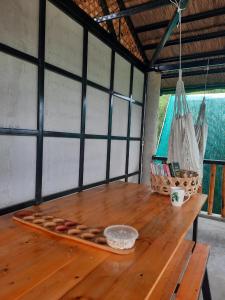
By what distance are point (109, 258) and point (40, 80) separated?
1.19 m

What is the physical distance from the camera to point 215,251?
2.22m

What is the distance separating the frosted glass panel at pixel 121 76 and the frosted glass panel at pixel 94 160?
0.66 m

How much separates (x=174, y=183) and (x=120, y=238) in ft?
2.71

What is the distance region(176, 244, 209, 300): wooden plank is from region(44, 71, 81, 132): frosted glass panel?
1.25 metres

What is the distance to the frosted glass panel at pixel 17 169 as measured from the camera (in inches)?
52.2

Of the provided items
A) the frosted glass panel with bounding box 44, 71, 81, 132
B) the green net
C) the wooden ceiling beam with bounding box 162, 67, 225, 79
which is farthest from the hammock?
the green net

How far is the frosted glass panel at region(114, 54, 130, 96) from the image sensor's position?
2443 mm

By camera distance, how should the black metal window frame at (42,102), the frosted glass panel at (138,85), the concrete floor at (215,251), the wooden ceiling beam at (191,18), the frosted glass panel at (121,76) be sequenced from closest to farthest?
the black metal window frame at (42,102) < the concrete floor at (215,251) < the wooden ceiling beam at (191,18) < the frosted glass panel at (121,76) < the frosted glass panel at (138,85)

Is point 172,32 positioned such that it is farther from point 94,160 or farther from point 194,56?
point 94,160

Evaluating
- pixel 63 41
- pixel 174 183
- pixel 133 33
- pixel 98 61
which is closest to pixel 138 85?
pixel 133 33

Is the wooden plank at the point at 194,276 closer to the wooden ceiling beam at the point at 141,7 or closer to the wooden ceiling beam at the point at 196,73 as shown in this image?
the wooden ceiling beam at the point at 141,7

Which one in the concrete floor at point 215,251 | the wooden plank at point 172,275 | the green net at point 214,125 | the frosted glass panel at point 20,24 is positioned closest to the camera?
the wooden plank at point 172,275

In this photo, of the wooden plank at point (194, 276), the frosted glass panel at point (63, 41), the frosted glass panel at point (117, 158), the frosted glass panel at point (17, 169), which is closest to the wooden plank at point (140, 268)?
the wooden plank at point (194, 276)

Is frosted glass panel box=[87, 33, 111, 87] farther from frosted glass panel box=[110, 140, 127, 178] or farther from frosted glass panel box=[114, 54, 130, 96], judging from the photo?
frosted glass panel box=[110, 140, 127, 178]
